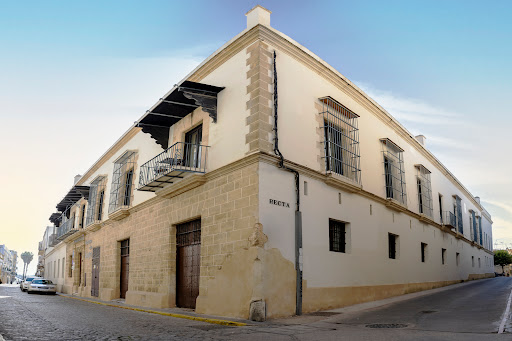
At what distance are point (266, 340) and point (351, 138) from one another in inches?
341

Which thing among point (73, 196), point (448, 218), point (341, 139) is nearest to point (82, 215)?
point (73, 196)

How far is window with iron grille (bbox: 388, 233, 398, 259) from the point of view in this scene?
15.6 meters

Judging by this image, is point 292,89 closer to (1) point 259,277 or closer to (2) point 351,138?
(2) point 351,138

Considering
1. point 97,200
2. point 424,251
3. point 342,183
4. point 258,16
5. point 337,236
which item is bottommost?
point 424,251

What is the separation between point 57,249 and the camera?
1383 inches

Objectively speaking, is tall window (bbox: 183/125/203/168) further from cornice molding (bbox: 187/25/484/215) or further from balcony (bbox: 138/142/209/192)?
cornice molding (bbox: 187/25/484/215)

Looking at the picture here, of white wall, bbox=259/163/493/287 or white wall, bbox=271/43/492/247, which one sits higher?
white wall, bbox=271/43/492/247

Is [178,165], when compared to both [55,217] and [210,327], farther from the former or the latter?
[55,217]

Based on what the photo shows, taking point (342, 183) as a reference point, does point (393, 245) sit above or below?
below

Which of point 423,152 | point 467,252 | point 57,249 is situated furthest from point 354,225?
point 57,249

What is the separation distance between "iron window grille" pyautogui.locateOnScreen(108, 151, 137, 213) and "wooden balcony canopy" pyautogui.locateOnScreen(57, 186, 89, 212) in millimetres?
6570

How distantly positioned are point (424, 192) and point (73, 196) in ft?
75.0

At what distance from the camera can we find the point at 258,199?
979 cm

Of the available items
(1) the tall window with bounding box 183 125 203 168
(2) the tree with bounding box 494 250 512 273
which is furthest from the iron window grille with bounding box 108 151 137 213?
(2) the tree with bounding box 494 250 512 273
